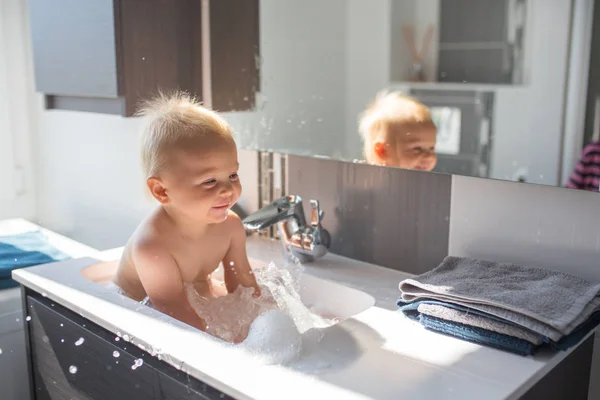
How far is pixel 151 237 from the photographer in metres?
1.26

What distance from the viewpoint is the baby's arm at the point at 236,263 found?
1384 millimetres

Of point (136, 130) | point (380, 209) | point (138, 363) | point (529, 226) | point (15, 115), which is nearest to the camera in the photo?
point (138, 363)

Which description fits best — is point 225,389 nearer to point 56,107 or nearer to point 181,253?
point 181,253

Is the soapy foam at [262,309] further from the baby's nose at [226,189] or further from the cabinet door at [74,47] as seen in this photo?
the cabinet door at [74,47]

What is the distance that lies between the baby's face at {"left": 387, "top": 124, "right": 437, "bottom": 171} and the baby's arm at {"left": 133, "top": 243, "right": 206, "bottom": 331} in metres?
0.51

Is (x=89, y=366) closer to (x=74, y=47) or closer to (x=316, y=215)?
(x=316, y=215)

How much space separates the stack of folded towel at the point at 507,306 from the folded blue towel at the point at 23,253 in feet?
3.35

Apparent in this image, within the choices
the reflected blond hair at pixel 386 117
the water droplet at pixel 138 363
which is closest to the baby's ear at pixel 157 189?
the water droplet at pixel 138 363

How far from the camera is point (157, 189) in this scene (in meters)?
1.26

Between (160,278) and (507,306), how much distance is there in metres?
0.65

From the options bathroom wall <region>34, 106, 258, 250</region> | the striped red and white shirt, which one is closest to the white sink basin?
the striped red and white shirt

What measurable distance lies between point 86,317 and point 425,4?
0.89 m

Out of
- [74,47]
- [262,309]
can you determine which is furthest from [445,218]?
[74,47]

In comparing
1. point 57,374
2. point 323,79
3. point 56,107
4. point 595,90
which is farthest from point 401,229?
point 56,107
